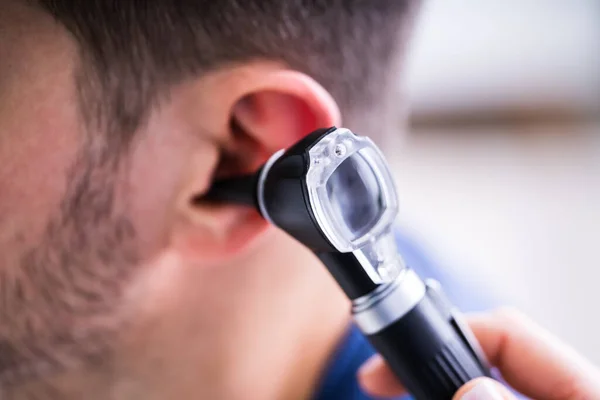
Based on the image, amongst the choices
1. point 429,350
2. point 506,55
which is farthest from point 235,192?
point 506,55

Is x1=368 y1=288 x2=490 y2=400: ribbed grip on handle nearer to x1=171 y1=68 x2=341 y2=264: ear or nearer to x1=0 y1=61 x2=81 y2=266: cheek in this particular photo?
x1=171 y1=68 x2=341 y2=264: ear

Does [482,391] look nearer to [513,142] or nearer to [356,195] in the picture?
[356,195]

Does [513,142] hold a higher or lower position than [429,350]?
lower

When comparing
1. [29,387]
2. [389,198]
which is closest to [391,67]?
[389,198]

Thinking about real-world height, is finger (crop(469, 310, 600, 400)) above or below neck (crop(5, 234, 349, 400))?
below

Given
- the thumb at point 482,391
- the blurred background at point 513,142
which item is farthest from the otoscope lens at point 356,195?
the blurred background at point 513,142

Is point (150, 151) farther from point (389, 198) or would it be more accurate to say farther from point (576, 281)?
point (576, 281)

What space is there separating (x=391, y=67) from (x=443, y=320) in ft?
0.81

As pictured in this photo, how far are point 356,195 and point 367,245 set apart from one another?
35mm

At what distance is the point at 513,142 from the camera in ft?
5.95

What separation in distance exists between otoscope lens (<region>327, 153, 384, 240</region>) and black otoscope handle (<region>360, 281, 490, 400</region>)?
0.07 meters

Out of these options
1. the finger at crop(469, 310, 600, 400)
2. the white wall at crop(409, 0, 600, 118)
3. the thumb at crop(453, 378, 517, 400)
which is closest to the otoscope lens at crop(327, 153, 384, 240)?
the thumb at crop(453, 378, 517, 400)

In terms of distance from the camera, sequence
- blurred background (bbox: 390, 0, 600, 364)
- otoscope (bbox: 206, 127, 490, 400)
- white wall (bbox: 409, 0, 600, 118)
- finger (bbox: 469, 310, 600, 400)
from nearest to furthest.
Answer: otoscope (bbox: 206, 127, 490, 400) < finger (bbox: 469, 310, 600, 400) < blurred background (bbox: 390, 0, 600, 364) < white wall (bbox: 409, 0, 600, 118)

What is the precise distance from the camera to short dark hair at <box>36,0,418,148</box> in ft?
1.59
